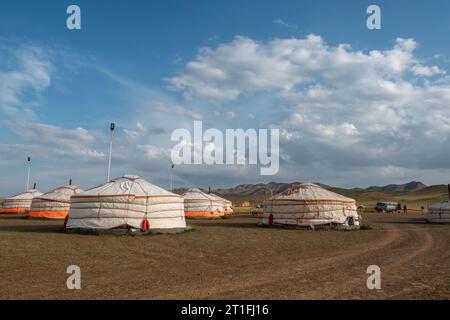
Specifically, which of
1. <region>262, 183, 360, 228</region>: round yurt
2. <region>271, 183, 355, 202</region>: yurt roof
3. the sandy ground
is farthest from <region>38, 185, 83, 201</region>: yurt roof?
<region>271, 183, 355, 202</region>: yurt roof

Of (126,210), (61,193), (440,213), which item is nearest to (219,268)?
(126,210)

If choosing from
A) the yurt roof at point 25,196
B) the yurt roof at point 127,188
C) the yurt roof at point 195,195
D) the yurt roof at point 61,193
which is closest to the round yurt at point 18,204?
the yurt roof at point 25,196

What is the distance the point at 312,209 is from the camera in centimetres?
1855

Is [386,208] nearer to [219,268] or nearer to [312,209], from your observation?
[312,209]

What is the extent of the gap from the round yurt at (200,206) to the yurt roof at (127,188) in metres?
14.6

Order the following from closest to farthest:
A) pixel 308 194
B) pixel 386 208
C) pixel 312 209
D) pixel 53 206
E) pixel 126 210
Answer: pixel 126 210 → pixel 312 209 → pixel 308 194 → pixel 53 206 → pixel 386 208

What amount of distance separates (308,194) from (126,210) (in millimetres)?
8778

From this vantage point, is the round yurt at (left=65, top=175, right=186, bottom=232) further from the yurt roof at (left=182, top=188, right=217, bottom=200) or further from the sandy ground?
the yurt roof at (left=182, top=188, right=217, bottom=200)

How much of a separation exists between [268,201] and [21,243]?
12.0m

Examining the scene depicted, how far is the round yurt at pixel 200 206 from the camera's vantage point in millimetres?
31250

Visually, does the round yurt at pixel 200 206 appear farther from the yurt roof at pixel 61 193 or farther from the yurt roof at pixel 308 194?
the yurt roof at pixel 308 194

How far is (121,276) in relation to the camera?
7168 mm

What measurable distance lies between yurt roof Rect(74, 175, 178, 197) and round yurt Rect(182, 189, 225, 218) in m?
14.6
